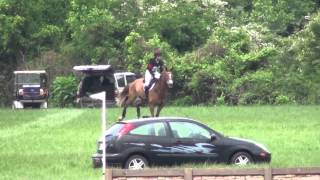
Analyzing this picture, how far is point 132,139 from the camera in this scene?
2273 centimetres

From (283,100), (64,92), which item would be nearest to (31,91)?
(64,92)

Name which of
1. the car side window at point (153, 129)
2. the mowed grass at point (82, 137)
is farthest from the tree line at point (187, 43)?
the car side window at point (153, 129)

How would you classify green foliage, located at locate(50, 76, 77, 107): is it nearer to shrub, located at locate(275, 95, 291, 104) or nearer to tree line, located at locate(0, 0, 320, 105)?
tree line, located at locate(0, 0, 320, 105)

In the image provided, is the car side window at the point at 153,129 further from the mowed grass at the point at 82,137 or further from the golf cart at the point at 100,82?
the golf cart at the point at 100,82

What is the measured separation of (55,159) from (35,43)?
1929 inches

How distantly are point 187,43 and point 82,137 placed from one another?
39.4m

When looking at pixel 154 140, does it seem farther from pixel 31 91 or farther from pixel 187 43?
pixel 187 43

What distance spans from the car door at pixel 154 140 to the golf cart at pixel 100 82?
34990 mm

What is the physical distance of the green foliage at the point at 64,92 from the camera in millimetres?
62312

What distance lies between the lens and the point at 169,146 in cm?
2284

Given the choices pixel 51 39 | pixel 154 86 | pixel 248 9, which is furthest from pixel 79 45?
pixel 154 86

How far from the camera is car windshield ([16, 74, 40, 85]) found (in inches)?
2385

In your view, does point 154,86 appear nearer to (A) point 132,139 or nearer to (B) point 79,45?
(A) point 132,139

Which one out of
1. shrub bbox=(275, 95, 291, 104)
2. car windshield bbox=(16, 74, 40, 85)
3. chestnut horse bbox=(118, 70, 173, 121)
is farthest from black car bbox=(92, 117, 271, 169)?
car windshield bbox=(16, 74, 40, 85)
